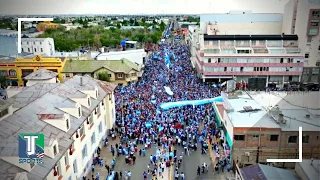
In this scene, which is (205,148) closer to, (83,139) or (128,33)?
(83,139)

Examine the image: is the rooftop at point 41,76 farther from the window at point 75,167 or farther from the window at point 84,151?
the window at point 75,167

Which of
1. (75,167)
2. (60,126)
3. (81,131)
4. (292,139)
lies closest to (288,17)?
(292,139)

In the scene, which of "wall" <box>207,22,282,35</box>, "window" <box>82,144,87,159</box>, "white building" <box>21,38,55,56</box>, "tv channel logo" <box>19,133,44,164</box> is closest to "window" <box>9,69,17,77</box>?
"white building" <box>21,38,55,56</box>

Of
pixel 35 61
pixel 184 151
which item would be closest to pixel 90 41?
pixel 35 61

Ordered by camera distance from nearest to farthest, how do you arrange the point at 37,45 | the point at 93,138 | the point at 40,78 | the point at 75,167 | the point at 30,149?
1. the point at 30,149
2. the point at 75,167
3. the point at 93,138
4. the point at 40,78
5. the point at 37,45

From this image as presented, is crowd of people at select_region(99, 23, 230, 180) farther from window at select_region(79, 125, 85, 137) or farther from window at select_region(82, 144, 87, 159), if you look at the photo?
window at select_region(79, 125, 85, 137)

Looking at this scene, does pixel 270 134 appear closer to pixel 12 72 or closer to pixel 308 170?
pixel 308 170
